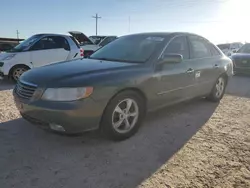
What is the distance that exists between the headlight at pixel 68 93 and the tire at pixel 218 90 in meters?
3.52

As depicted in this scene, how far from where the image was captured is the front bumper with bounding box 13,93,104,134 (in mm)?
3258

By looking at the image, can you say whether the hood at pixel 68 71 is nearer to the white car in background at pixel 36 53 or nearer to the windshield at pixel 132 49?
the windshield at pixel 132 49

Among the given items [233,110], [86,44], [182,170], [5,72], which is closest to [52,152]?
[182,170]

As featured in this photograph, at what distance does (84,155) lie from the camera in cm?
337

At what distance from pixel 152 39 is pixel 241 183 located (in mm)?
2710

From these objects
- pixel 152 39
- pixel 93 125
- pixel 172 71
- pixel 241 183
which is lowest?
pixel 241 183

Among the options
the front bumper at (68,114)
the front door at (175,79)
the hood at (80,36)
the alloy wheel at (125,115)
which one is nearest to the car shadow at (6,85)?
the front bumper at (68,114)

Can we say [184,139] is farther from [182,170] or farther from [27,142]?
[27,142]

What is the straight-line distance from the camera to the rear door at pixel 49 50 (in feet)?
28.1

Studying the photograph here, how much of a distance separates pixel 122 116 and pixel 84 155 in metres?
0.76

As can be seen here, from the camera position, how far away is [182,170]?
3.04 metres

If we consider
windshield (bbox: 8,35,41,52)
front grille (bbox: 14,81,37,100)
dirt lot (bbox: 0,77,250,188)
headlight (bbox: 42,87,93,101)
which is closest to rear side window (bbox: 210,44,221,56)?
dirt lot (bbox: 0,77,250,188)

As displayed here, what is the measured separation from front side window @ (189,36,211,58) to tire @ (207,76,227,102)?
77 cm

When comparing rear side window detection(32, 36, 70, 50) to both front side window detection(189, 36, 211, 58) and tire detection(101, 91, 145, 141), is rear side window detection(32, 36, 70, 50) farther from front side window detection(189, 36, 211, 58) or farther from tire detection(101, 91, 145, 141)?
tire detection(101, 91, 145, 141)
